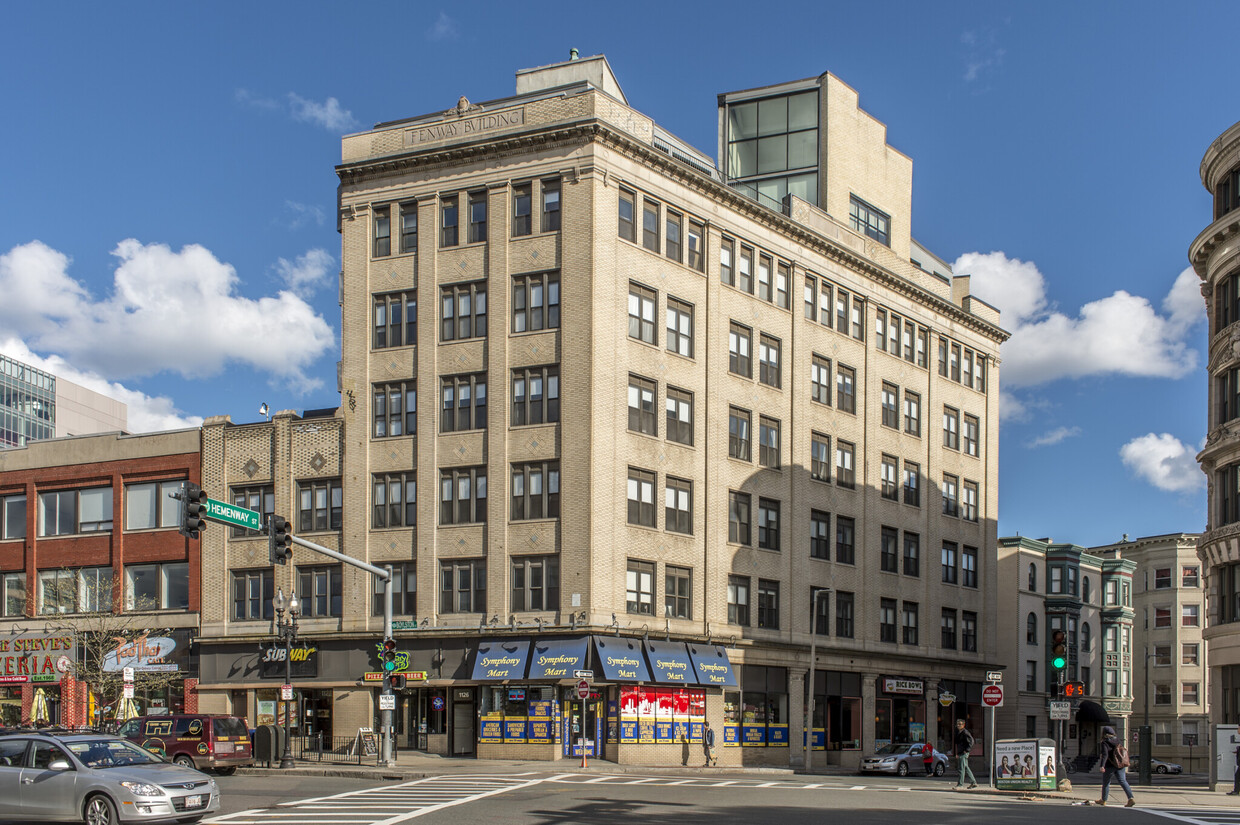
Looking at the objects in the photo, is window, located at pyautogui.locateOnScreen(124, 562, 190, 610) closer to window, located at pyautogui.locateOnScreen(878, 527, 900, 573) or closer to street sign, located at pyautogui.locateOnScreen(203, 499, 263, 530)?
street sign, located at pyautogui.locateOnScreen(203, 499, 263, 530)

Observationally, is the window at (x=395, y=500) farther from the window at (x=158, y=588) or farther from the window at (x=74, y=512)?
the window at (x=74, y=512)

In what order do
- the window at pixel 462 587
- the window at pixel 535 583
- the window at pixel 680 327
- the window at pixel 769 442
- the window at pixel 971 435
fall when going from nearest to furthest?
the window at pixel 535 583
the window at pixel 462 587
the window at pixel 680 327
the window at pixel 769 442
the window at pixel 971 435

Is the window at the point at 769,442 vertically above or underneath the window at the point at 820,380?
underneath

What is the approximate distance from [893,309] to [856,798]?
4179 centimetres

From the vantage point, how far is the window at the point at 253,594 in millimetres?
55844

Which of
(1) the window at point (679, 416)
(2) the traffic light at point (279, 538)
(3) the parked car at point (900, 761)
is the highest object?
(1) the window at point (679, 416)

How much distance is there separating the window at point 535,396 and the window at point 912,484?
85.8 feet

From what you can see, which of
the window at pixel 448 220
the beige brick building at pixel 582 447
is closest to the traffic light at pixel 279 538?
the beige brick building at pixel 582 447

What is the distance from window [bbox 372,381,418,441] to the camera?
176 ft

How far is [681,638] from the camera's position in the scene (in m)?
52.8

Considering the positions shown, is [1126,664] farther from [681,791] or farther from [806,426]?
[681,791]

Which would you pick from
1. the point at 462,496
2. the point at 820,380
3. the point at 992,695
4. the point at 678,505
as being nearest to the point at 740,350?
the point at 820,380

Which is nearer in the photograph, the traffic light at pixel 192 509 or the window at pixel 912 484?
the traffic light at pixel 192 509

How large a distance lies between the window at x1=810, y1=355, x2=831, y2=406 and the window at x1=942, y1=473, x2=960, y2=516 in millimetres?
13079
